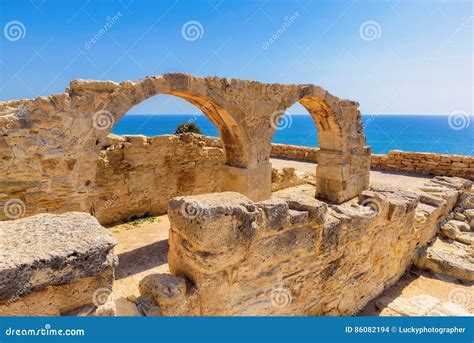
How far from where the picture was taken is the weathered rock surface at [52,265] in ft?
5.30

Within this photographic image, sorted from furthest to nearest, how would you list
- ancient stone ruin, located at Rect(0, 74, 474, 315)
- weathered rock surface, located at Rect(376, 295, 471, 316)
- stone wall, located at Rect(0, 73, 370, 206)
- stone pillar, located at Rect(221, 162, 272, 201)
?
stone pillar, located at Rect(221, 162, 272, 201) < stone wall, located at Rect(0, 73, 370, 206) < weathered rock surface, located at Rect(376, 295, 471, 316) < ancient stone ruin, located at Rect(0, 74, 474, 315)

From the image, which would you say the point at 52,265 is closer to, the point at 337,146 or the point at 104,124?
the point at 104,124

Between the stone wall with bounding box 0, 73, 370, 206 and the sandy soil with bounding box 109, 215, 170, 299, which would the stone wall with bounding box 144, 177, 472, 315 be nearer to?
the sandy soil with bounding box 109, 215, 170, 299

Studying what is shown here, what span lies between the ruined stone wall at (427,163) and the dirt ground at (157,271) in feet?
23.6

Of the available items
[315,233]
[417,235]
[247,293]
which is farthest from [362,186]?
[247,293]

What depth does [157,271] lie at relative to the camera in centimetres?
545

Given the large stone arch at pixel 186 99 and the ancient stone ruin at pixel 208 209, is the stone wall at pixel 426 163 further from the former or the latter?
the large stone arch at pixel 186 99

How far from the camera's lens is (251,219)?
8.50 feet

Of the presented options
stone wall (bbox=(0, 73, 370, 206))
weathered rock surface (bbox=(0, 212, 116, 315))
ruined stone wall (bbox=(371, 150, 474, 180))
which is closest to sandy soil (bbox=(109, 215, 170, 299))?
stone wall (bbox=(0, 73, 370, 206))

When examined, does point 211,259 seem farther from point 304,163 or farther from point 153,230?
point 304,163

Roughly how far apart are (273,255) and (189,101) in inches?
182

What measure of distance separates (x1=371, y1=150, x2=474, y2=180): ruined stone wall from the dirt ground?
7.20 meters

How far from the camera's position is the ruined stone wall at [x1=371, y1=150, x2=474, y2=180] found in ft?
36.1

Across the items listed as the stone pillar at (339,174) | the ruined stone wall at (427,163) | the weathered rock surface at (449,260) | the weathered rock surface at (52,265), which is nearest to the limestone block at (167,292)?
the weathered rock surface at (52,265)
